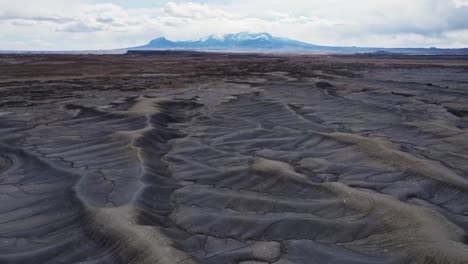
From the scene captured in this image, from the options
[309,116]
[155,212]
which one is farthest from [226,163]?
[309,116]

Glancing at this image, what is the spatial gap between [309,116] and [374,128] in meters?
2.30

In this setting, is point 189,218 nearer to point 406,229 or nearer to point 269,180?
point 269,180

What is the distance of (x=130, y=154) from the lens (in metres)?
8.74

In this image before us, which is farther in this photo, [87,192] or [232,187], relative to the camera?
[232,187]

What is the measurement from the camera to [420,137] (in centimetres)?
1043

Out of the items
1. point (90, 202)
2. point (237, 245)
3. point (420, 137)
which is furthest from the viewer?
point (420, 137)

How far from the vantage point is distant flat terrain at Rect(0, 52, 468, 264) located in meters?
4.82

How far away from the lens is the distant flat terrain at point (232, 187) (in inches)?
190

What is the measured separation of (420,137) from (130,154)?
20.8ft

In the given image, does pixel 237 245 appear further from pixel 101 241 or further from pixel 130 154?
pixel 130 154

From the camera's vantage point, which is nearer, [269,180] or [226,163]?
[269,180]

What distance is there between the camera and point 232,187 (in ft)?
23.2

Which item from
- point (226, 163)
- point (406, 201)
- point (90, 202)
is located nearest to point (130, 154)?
point (226, 163)

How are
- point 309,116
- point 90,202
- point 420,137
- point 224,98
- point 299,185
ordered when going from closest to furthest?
point 90,202, point 299,185, point 420,137, point 309,116, point 224,98
